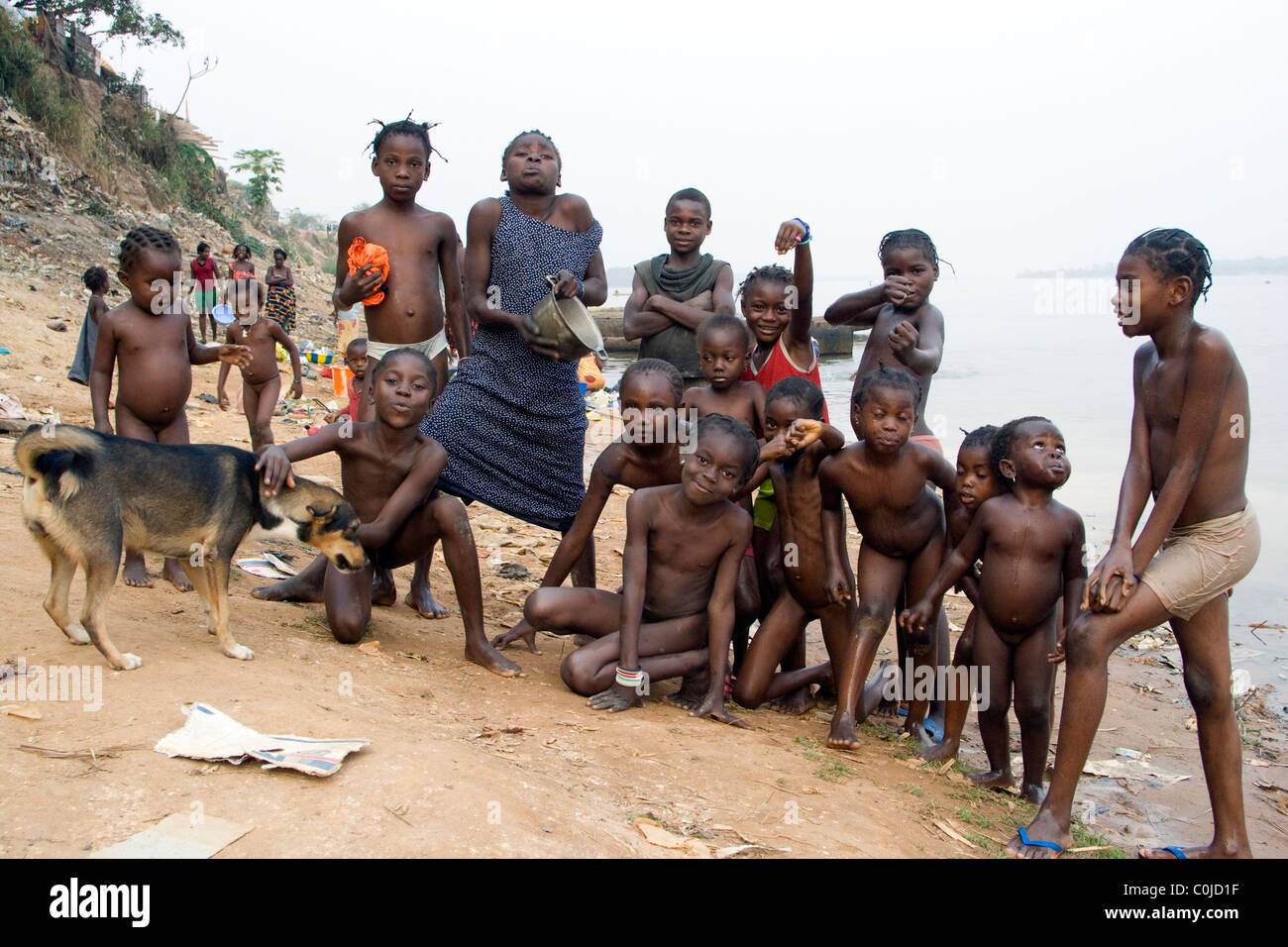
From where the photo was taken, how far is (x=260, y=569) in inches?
214

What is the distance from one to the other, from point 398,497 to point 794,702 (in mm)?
1951

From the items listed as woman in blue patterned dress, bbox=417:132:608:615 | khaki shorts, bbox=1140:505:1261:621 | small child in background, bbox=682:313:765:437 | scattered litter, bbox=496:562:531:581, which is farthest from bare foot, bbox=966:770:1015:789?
scattered litter, bbox=496:562:531:581

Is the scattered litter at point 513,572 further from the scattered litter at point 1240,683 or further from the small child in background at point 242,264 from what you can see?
the small child in background at point 242,264

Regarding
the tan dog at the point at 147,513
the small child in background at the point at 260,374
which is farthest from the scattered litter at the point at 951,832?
the small child in background at the point at 260,374

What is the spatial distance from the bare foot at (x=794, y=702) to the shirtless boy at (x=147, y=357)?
274cm

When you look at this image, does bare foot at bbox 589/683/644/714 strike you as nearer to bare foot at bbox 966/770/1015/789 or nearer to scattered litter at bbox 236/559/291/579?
bare foot at bbox 966/770/1015/789

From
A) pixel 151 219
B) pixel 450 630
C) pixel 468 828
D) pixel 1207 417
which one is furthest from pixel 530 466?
pixel 151 219

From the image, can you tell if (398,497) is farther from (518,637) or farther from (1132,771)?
(1132,771)

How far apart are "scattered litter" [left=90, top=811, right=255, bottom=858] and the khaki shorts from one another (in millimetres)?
2765

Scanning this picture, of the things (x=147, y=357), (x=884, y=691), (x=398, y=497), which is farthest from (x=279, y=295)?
(x=884, y=691)

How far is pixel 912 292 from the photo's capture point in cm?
469

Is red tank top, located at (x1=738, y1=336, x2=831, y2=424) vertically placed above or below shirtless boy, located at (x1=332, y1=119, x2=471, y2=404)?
below

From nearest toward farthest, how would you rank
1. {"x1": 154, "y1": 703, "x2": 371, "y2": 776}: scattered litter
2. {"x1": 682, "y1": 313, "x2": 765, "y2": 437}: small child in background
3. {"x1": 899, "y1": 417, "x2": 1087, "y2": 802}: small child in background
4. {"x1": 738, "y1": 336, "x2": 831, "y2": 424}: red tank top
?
{"x1": 154, "y1": 703, "x2": 371, "y2": 776}: scattered litter < {"x1": 899, "y1": 417, "x2": 1087, "y2": 802}: small child in background < {"x1": 682, "y1": 313, "x2": 765, "y2": 437}: small child in background < {"x1": 738, "y1": 336, "x2": 831, "y2": 424}: red tank top

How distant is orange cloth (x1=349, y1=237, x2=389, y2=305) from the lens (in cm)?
488
